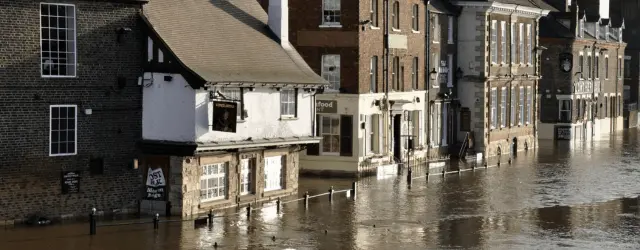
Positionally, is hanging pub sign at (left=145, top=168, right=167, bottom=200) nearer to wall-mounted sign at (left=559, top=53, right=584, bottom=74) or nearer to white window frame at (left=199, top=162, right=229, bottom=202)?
white window frame at (left=199, top=162, right=229, bottom=202)

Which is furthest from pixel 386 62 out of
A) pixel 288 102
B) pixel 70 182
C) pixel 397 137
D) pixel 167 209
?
pixel 70 182

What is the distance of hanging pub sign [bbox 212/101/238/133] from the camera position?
3878 cm

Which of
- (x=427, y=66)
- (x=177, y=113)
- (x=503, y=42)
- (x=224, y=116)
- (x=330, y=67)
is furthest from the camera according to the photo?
(x=503, y=42)

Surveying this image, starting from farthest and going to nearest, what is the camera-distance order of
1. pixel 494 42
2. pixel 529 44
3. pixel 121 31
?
pixel 529 44 < pixel 494 42 < pixel 121 31

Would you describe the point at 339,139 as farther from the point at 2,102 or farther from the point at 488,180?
the point at 2,102

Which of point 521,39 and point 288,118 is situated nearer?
point 288,118

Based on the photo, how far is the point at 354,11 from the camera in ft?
180

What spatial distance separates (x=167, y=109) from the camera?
3875cm

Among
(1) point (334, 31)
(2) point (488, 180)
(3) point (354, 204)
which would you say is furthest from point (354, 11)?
(3) point (354, 204)

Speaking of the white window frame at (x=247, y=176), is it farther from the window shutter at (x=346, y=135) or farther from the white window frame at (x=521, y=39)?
the white window frame at (x=521, y=39)

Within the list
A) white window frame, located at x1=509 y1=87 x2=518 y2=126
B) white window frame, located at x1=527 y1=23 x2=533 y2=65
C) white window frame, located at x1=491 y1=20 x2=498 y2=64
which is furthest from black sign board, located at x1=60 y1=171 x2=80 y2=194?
white window frame, located at x1=527 y1=23 x2=533 y2=65

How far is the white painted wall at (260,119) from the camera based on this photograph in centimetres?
3878

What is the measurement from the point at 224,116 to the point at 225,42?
12.7 ft

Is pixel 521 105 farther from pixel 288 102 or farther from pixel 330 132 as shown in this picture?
pixel 288 102
